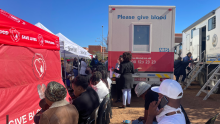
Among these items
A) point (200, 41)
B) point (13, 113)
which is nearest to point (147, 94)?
point (13, 113)

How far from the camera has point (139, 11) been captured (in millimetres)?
5125

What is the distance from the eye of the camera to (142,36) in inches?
204

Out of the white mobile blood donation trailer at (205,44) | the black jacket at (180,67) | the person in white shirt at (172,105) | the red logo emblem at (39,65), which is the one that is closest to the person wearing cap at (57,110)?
the person in white shirt at (172,105)

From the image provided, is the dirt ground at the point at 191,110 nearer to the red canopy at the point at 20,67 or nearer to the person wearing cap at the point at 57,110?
the red canopy at the point at 20,67

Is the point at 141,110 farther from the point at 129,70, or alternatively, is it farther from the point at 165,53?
the point at 165,53

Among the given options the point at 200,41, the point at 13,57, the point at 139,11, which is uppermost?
the point at 139,11

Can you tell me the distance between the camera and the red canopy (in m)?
2.40

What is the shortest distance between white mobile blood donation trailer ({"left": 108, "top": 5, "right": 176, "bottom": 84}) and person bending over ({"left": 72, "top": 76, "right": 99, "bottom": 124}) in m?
2.79

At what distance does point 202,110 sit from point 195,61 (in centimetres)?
481

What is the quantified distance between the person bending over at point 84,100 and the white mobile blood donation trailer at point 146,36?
279 centimetres

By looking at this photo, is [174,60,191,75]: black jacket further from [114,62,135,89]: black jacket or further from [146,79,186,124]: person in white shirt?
[146,79,186,124]: person in white shirt

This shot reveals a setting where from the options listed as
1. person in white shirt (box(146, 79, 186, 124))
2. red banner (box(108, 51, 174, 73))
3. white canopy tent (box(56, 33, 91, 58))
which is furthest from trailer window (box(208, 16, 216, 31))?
person in white shirt (box(146, 79, 186, 124))

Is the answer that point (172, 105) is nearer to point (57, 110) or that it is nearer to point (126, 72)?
point (57, 110)

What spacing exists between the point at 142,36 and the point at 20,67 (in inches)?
146
